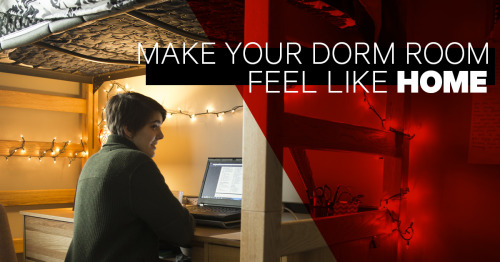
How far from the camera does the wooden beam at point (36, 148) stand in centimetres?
309

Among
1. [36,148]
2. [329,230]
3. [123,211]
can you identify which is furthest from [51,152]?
[329,230]

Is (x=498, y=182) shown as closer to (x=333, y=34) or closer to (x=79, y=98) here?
(x=333, y=34)

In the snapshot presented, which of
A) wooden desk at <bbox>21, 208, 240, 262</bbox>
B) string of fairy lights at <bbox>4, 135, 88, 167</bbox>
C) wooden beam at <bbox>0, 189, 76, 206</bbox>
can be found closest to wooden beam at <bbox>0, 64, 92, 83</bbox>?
string of fairy lights at <bbox>4, 135, 88, 167</bbox>

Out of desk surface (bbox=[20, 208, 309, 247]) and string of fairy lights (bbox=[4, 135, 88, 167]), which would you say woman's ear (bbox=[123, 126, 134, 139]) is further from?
string of fairy lights (bbox=[4, 135, 88, 167])

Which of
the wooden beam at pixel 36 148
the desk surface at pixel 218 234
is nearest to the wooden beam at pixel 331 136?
the desk surface at pixel 218 234

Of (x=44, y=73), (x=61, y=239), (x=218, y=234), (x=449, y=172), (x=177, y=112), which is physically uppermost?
(x=44, y=73)

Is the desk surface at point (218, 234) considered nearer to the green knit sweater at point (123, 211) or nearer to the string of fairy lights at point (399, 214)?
the green knit sweater at point (123, 211)

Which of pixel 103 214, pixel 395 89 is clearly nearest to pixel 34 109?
pixel 103 214

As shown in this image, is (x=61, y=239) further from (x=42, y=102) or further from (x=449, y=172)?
(x=449, y=172)

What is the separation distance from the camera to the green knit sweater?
1.47m

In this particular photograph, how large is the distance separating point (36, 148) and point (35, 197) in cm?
36

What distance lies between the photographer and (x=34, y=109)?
3.28m

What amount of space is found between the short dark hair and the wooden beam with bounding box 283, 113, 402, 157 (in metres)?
0.63

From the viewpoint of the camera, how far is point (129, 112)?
1.69 meters
